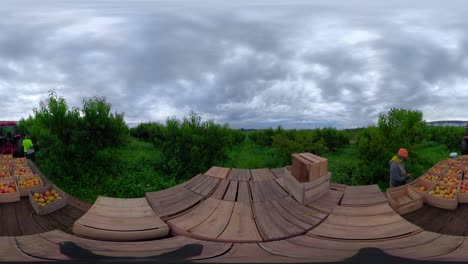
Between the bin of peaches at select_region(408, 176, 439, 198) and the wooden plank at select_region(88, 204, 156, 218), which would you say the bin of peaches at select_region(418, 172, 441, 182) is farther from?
the wooden plank at select_region(88, 204, 156, 218)

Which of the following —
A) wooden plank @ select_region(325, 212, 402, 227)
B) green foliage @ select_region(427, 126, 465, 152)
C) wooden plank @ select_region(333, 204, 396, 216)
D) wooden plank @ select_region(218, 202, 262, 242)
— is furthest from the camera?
green foliage @ select_region(427, 126, 465, 152)

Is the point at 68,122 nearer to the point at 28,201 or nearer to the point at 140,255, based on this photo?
the point at 28,201

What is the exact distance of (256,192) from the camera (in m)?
2.62

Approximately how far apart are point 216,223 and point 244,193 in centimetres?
A: 55

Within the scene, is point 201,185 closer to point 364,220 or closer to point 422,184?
point 364,220

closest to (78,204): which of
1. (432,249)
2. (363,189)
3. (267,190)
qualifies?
(267,190)

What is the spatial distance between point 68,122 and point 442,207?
649 centimetres

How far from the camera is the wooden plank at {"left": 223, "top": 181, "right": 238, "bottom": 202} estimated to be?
8.18 ft

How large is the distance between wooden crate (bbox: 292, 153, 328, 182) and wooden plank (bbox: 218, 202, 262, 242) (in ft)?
2.21

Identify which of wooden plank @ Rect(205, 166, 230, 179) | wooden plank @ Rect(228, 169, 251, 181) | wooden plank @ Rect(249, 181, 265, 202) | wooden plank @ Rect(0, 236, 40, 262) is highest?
wooden plank @ Rect(205, 166, 230, 179)

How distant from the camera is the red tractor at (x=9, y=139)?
9758mm

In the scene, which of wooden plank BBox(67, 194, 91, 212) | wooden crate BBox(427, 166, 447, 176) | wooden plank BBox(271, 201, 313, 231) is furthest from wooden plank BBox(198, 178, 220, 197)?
wooden crate BBox(427, 166, 447, 176)

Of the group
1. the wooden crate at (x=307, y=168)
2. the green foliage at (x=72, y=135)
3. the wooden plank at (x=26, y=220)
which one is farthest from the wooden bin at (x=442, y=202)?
the green foliage at (x=72, y=135)

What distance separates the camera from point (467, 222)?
92.5 inches
